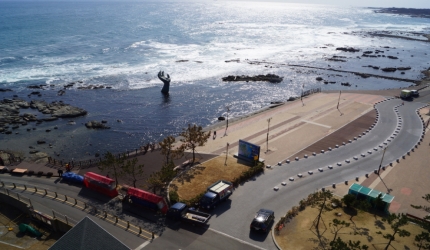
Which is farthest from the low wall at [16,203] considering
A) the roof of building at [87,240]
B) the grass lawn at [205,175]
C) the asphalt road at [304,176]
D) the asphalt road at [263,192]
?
the asphalt road at [304,176]

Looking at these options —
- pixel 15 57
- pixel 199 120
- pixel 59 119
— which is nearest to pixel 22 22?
pixel 15 57

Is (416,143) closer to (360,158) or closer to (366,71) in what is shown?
(360,158)

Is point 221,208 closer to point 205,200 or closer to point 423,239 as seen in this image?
point 205,200

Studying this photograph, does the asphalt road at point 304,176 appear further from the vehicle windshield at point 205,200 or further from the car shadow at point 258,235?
the vehicle windshield at point 205,200

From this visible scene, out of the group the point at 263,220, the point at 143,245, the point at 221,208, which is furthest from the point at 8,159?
the point at 263,220

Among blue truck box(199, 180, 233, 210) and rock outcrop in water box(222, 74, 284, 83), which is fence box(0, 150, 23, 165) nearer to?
blue truck box(199, 180, 233, 210)

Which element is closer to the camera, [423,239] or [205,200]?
[423,239]

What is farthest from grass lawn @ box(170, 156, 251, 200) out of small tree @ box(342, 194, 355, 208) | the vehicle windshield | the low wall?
the low wall
